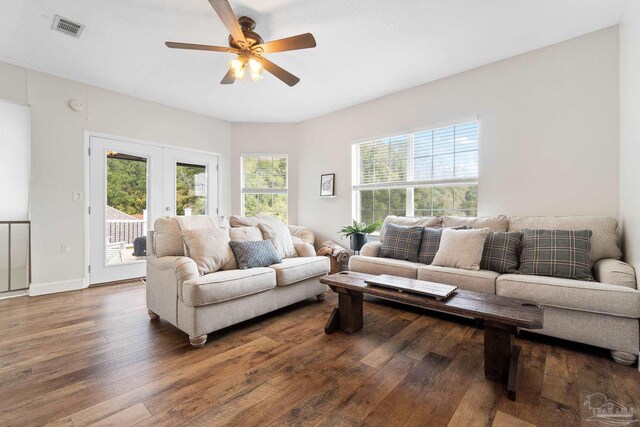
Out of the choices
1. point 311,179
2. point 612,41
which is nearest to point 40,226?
point 311,179

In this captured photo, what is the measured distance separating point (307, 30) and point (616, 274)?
10.2 feet

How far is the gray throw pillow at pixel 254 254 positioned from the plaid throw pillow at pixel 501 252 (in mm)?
1995

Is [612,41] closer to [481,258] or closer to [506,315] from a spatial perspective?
[481,258]

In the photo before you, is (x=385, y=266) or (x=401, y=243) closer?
(x=385, y=266)

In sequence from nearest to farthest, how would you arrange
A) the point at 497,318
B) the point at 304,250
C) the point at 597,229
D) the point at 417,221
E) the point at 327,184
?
the point at 497,318 < the point at 597,229 < the point at 304,250 < the point at 417,221 < the point at 327,184

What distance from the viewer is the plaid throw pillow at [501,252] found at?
245 centimetres

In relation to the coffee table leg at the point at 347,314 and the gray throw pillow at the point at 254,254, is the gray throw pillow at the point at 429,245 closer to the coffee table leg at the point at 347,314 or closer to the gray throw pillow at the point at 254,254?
the coffee table leg at the point at 347,314

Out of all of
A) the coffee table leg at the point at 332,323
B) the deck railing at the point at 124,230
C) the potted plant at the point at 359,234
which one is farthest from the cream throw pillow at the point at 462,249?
the deck railing at the point at 124,230

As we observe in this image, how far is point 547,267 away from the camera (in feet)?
7.39

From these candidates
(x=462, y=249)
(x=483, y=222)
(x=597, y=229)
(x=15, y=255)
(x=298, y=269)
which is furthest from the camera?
(x=15, y=255)

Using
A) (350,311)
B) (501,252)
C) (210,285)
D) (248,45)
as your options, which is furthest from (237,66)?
Answer: (501,252)

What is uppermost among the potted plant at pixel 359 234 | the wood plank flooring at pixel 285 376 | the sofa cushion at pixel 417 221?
the sofa cushion at pixel 417 221

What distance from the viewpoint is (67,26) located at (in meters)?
2.45

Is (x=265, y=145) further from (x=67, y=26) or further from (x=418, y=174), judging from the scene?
(x=67, y=26)
